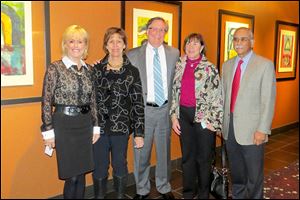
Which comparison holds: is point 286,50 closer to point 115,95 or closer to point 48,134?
point 115,95

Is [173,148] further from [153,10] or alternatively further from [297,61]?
[297,61]

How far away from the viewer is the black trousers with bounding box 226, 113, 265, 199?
8.37 feet

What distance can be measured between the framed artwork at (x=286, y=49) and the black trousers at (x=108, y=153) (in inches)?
155

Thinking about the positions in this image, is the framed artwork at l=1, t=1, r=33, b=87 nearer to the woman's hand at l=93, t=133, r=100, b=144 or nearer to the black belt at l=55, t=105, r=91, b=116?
the black belt at l=55, t=105, r=91, b=116

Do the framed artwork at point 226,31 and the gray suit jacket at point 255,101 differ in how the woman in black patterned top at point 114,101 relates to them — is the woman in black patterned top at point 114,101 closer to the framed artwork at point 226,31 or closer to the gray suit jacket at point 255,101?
the gray suit jacket at point 255,101

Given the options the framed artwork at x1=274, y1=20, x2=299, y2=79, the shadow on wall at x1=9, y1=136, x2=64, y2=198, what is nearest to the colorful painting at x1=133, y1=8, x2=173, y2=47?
the shadow on wall at x1=9, y1=136, x2=64, y2=198

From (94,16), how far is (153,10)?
0.75 meters

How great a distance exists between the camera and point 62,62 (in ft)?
7.02

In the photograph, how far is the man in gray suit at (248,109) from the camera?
2434 mm

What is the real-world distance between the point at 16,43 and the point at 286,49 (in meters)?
4.87

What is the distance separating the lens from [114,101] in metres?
2.35

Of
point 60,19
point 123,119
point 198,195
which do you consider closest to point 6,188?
point 123,119

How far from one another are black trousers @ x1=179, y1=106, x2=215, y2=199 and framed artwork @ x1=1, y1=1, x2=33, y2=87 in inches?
50.9

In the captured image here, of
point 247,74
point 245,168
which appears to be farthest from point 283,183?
point 247,74
